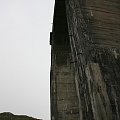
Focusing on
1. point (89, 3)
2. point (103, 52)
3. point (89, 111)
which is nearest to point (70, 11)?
point (89, 3)

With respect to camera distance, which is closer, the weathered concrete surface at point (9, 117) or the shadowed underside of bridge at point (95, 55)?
the shadowed underside of bridge at point (95, 55)

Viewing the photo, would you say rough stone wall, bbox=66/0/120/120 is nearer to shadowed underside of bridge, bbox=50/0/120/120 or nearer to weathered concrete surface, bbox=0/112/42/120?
shadowed underside of bridge, bbox=50/0/120/120

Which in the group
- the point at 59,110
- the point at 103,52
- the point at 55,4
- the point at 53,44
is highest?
the point at 55,4

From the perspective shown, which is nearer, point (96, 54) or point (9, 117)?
point (96, 54)

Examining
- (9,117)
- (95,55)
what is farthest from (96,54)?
(9,117)

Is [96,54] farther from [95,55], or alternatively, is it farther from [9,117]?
[9,117]

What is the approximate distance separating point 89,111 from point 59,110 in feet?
15.6

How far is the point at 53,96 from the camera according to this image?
7945 mm

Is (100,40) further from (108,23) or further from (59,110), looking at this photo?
(59,110)

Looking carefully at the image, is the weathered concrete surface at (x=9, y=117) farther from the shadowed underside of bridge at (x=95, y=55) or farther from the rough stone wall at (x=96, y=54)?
the rough stone wall at (x=96, y=54)

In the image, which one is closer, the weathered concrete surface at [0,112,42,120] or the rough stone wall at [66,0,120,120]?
the rough stone wall at [66,0,120,120]

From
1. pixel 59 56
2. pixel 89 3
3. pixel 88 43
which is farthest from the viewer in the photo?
pixel 59 56

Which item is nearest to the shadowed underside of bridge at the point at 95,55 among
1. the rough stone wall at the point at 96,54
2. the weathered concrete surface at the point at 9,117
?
the rough stone wall at the point at 96,54

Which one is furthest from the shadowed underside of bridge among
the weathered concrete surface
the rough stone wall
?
the weathered concrete surface
